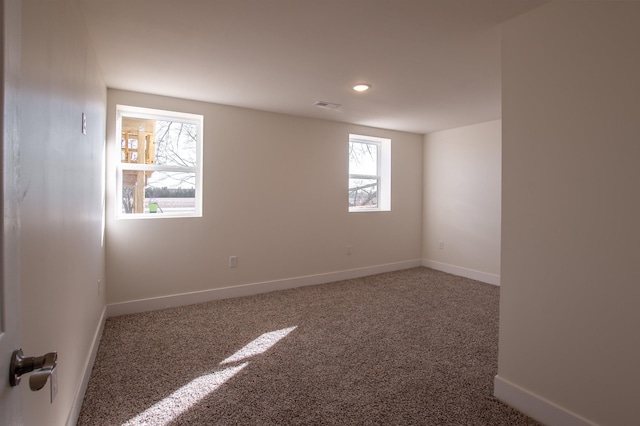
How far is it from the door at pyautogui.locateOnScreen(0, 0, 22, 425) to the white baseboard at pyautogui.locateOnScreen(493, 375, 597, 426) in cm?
223

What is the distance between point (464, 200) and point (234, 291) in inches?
140

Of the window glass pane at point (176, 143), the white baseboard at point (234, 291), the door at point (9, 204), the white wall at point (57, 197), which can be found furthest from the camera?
the window glass pane at point (176, 143)

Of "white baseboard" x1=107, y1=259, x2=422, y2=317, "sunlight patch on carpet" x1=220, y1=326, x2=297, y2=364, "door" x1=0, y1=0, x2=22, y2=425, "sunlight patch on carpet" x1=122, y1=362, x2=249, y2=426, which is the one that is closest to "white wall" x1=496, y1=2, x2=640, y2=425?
"sunlight patch on carpet" x1=220, y1=326, x2=297, y2=364

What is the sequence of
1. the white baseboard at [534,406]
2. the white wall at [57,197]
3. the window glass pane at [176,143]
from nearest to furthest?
the white wall at [57,197]
the white baseboard at [534,406]
the window glass pane at [176,143]

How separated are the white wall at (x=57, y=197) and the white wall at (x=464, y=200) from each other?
4560 mm

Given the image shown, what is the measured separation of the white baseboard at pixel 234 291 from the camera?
10.9ft

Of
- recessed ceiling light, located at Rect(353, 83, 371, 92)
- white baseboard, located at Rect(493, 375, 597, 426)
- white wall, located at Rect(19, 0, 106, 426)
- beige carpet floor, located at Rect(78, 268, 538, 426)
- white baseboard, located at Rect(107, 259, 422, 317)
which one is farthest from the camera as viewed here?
white baseboard, located at Rect(107, 259, 422, 317)

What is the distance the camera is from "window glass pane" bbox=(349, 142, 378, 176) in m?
5.09

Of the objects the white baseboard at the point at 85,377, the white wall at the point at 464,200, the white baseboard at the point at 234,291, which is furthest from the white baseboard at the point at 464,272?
the white baseboard at the point at 85,377

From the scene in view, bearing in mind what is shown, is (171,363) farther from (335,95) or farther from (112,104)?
(335,95)

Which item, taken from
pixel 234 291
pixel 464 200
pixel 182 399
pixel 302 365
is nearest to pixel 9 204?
pixel 182 399

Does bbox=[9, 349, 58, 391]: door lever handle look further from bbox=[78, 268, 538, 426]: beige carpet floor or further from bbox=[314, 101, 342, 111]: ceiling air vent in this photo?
bbox=[314, 101, 342, 111]: ceiling air vent

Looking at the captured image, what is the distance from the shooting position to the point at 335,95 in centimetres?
340

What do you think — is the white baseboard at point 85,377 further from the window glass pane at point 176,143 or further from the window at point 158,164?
the window glass pane at point 176,143
